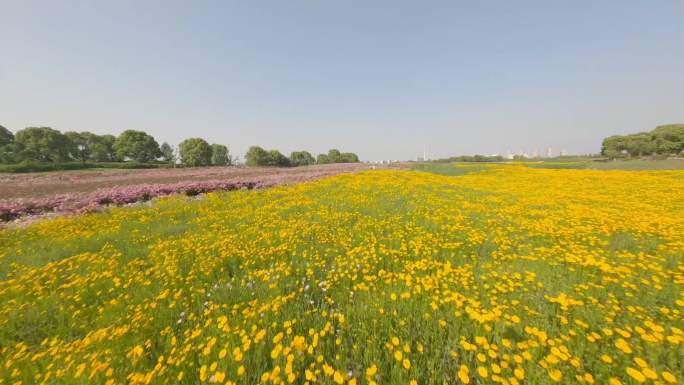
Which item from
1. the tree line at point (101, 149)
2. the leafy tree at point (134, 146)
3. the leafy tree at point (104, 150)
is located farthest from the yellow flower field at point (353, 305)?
the leafy tree at point (104, 150)

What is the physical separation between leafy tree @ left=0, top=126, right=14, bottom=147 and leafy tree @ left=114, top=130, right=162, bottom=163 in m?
18.4

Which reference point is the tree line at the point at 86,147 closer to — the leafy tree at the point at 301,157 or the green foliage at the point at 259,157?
the green foliage at the point at 259,157

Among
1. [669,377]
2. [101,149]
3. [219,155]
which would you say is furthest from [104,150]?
[669,377]

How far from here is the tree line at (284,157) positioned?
274 ft

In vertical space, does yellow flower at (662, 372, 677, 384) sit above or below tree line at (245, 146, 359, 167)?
below

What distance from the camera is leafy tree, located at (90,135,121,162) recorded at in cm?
6731

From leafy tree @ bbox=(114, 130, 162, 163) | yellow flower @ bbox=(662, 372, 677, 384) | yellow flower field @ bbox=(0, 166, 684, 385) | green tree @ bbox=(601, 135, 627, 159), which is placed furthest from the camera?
leafy tree @ bbox=(114, 130, 162, 163)

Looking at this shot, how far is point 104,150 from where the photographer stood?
224 ft

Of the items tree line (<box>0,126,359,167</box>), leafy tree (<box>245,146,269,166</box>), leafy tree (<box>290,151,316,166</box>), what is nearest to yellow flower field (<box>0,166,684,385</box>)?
tree line (<box>0,126,359,167</box>)

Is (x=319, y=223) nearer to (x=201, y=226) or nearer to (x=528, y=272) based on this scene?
(x=201, y=226)

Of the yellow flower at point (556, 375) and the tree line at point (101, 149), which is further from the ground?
the tree line at point (101, 149)

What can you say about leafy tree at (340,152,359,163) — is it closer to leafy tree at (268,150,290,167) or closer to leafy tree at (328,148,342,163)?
leafy tree at (328,148,342,163)

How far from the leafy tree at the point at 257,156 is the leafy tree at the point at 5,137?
5600cm

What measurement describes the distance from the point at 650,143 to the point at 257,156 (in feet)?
393
